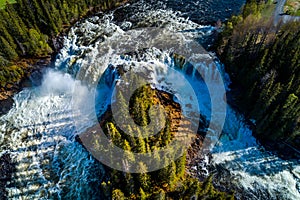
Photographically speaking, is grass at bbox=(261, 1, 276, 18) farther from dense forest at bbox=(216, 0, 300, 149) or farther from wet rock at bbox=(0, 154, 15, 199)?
wet rock at bbox=(0, 154, 15, 199)

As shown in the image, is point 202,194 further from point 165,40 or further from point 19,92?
point 19,92

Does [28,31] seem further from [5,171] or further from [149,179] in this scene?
[149,179]

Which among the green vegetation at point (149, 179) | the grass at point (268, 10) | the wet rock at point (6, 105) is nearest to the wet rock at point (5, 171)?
the wet rock at point (6, 105)

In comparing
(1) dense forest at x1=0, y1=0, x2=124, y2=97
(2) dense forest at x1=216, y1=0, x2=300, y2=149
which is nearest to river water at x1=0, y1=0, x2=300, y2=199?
(2) dense forest at x1=216, y1=0, x2=300, y2=149

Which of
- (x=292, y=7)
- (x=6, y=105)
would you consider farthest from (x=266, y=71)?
(x=6, y=105)

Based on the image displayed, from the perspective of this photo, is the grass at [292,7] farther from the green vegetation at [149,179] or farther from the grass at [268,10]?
the green vegetation at [149,179]
